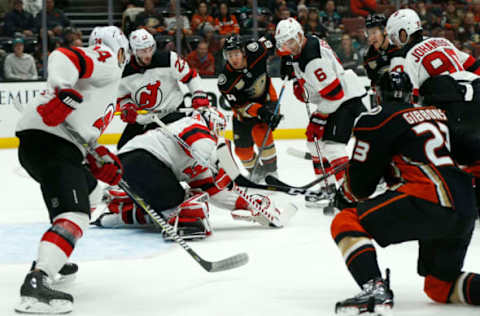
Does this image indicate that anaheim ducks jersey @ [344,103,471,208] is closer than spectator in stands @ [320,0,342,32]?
Yes

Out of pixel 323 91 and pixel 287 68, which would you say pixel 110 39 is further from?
pixel 287 68

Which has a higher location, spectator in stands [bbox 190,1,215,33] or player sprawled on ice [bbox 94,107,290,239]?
spectator in stands [bbox 190,1,215,33]

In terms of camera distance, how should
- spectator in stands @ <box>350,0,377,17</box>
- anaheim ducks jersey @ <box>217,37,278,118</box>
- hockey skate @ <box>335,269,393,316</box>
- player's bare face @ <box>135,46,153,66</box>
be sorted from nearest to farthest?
hockey skate @ <box>335,269,393,316</box> → player's bare face @ <box>135,46,153,66</box> → anaheim ducks jersey @ <box>217,37,278,118</box> → spectator in stands @ <box>350,0,377,17</box>

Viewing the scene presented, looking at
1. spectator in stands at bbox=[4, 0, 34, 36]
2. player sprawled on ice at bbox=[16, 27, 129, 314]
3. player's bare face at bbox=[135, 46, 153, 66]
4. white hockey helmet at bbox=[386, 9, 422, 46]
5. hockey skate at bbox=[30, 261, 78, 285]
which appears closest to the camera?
player sprawled on ice at bbox=[16, 27, 129, 314]

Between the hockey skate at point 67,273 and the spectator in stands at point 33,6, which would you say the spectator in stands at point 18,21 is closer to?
the spectator in stands at point 33,6

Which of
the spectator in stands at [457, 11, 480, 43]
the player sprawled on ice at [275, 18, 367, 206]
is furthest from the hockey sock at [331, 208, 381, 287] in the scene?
the spectator in stands at [457, 11, 480, 43]

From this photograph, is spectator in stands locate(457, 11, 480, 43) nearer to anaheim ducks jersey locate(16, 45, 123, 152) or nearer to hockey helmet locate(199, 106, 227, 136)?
hockey helmet locate(199, 106, 227, 136)

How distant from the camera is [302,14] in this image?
10.1 metres

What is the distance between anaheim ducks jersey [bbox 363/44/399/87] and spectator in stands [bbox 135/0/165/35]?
398 cm

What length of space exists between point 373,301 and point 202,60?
7.00 metres

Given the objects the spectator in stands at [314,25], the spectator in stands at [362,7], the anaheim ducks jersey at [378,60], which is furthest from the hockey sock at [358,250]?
the spectator in stands at [362,7]

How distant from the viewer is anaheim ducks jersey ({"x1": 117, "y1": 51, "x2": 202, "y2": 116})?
17.5ft

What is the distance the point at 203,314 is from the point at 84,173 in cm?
73

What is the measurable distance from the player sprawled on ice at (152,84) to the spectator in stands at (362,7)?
517 cm
